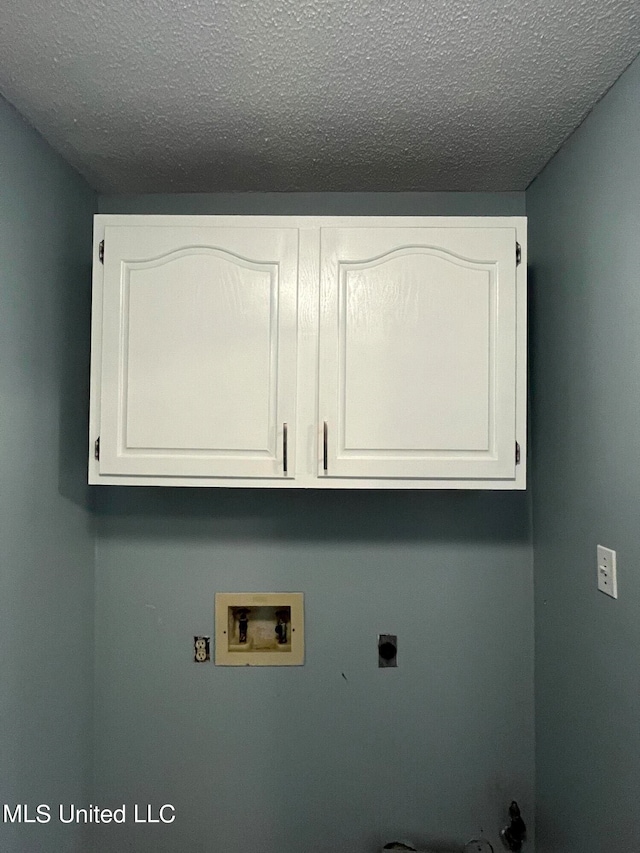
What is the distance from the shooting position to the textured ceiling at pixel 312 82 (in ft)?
3.13

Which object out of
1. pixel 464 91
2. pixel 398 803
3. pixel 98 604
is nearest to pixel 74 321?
pixel 98 604

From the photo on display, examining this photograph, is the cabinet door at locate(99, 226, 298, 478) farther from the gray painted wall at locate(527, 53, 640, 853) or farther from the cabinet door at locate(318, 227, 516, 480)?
the gray painted wall at locate(527, 53, 640, 853)

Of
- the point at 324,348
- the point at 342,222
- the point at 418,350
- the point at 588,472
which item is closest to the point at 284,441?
the point at 324,348

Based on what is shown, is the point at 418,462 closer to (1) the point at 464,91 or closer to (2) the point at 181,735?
(1) the point at 464,91

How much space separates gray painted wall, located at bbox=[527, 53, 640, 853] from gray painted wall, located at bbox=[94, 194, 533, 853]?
135 millimetres

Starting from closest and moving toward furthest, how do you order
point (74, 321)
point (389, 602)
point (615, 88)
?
point (615, 88) → point (74, 321) → point (389, 602)

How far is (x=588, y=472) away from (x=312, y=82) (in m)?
1.10

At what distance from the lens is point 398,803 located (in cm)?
164

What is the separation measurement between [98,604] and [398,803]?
1.14m

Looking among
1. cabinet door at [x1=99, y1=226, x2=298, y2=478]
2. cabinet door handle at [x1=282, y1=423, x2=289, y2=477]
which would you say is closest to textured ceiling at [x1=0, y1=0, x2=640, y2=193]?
cabinet door at [x1=99, y1=226, x2=298, y2=478]

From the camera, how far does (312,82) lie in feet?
3.71
